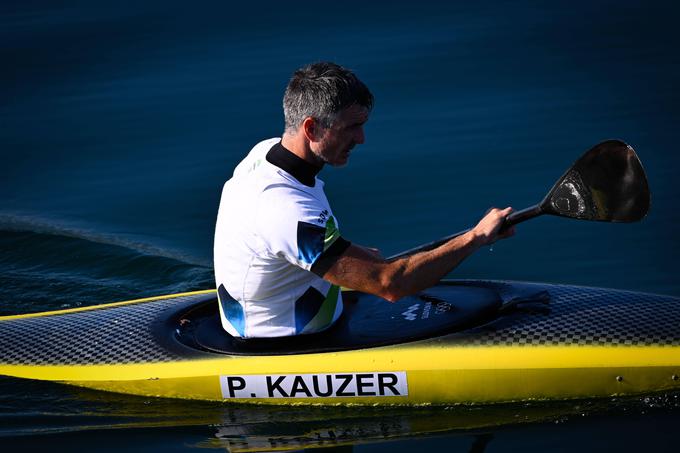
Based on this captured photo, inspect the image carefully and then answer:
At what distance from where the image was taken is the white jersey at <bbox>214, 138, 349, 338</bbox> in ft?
13.4

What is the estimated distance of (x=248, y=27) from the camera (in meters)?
9.96

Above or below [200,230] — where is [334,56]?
above

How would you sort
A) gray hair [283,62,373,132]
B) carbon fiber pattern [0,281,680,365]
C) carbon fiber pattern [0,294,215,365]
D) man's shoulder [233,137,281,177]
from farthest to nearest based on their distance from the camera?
1. carbon fiber pattern [0,294,215,365]
2. carbon fiber pattern [0,281,680,365]
3. man's shoulder [233,137,281,177]
4. gray hair [283,62,373,132]

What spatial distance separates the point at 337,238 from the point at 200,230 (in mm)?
2968

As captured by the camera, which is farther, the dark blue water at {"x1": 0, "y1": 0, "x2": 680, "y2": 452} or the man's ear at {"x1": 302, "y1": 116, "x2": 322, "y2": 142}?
the dark blue water at {"x1": 0, "y1": 0, "x2": 680, "y2": 452}

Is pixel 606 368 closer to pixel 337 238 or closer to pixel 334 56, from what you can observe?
pixel 337 238

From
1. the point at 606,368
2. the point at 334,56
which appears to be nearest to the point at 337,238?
the point at 606,368

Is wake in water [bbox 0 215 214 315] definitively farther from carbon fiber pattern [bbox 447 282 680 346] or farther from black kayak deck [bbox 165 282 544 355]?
carbon fiber pattern [bbox 447 282 680 346]

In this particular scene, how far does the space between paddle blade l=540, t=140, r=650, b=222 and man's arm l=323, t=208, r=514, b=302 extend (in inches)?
15.3

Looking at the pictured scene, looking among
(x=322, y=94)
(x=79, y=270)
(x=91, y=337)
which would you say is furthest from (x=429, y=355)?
(x=79, y=270)

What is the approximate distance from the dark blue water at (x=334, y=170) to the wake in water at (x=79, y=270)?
0.02 meters

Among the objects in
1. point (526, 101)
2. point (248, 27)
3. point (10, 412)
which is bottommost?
point (10, 412)

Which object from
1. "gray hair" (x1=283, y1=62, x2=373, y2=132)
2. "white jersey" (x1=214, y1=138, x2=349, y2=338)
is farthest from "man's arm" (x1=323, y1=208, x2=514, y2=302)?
"gray hair" (x1=283, y1=62, x2=373, y2=132)

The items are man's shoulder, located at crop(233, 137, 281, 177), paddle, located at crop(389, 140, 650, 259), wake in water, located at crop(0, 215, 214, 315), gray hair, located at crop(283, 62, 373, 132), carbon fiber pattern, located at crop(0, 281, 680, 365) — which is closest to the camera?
gray hair, located at crop(283, 62, 373, 132)
